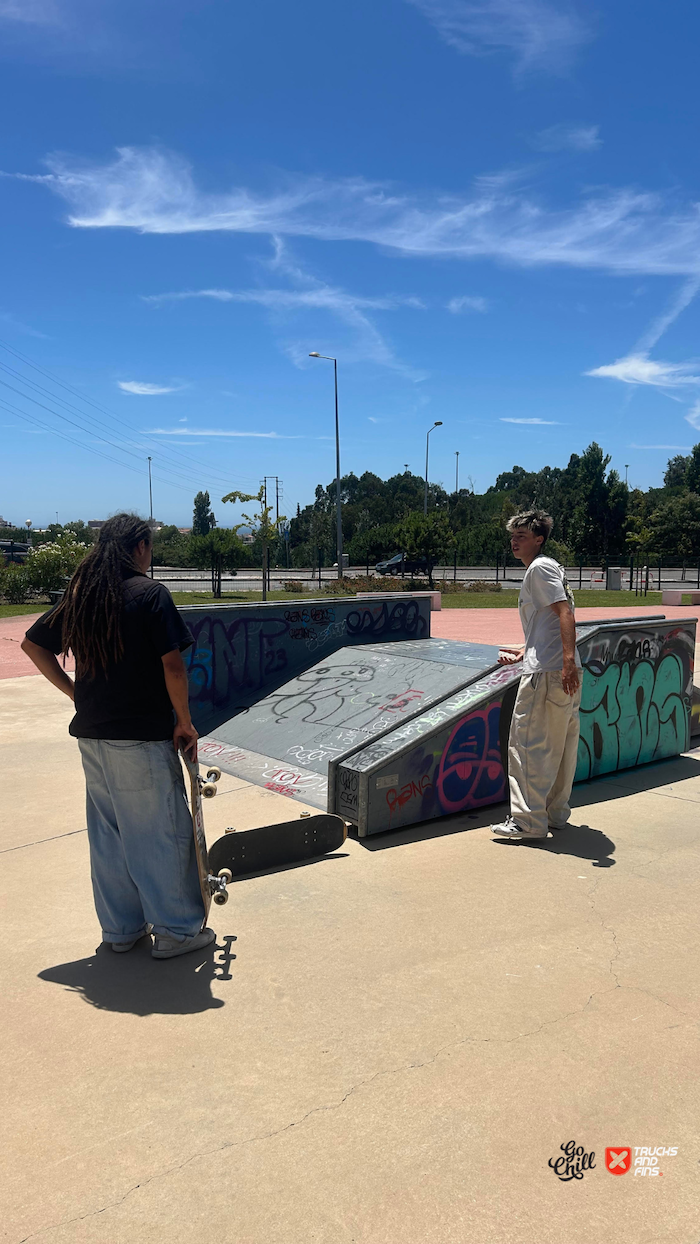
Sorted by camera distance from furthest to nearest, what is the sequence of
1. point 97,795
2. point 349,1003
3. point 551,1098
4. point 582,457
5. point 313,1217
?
point 582,457, point 97,795, point 349,1003, point 551,1098, point 313,1217

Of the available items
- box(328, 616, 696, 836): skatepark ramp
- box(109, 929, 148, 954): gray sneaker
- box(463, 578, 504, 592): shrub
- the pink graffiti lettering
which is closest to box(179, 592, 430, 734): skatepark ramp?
box(328, 616, 696, 836): skatepark ramp

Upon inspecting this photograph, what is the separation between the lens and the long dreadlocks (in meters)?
2.97

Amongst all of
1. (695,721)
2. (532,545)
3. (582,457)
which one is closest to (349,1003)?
(532,545)

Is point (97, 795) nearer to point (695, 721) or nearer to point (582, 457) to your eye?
point (695, 721)

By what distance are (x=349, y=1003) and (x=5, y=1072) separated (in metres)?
1.13

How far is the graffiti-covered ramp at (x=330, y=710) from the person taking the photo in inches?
231

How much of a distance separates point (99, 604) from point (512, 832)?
110 inches

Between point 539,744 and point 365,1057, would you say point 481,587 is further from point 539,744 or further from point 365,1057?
point 365,1057

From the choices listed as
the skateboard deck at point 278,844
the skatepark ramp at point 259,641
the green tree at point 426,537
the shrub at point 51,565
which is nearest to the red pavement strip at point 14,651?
the skatepark ramp at point 259,641

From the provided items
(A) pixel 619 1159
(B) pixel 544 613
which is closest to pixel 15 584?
(B) pixel 544 613

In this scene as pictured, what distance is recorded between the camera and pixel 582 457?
61.8 meters

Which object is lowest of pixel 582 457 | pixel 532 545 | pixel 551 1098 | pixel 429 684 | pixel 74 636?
pixel 551 1098

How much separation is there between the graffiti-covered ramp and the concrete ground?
4.97 feet

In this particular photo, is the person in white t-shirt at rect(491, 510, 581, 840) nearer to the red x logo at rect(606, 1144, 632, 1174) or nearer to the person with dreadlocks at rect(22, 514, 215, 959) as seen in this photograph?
the person with dreadlocks at rect(22, 514, 215, 959)
